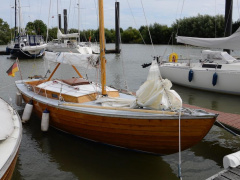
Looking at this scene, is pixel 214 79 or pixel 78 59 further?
pixel 214 79

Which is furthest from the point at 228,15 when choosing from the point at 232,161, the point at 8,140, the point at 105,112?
the point at 8,140

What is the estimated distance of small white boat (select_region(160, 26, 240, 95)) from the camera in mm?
13656

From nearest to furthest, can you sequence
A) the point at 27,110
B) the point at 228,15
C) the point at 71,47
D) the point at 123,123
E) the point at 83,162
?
the point at 123,123 < the point at 83,162 < the point at 27,110 < the point at 228,15 < the point at 71,47

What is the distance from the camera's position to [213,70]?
48.6 ft

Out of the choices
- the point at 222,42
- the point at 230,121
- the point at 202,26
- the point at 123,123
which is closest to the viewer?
the point at 123,123

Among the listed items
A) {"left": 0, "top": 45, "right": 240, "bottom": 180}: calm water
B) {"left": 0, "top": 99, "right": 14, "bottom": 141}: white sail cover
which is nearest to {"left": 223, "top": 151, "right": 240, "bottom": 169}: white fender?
{"left": 0, "top": 45, "right": 240, "bottom": 180}: calm water

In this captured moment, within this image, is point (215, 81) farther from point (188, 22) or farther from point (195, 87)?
point (188, 22)

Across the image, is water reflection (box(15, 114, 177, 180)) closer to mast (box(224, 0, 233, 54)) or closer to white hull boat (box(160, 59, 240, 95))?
white hull boat (box(160, 59, 240, 95))

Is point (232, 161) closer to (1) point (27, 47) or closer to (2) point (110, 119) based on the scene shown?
(2) point (110, 119)

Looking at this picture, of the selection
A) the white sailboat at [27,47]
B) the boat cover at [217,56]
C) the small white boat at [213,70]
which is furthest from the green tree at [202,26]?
the small white boat at [213,70]

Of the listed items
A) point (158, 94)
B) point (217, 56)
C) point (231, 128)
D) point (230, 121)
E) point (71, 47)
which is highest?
point (71, 47)

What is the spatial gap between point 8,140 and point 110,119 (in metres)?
2.54

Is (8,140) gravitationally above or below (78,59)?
below

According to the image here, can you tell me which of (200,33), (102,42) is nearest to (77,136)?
(102,42)
